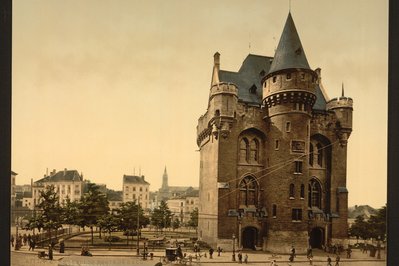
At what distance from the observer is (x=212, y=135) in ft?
11.2

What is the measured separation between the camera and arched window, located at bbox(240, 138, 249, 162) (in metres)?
3.53

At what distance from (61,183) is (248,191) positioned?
1642 mm

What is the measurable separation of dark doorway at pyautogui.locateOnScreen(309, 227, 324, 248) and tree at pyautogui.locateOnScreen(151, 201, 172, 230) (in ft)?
4.32

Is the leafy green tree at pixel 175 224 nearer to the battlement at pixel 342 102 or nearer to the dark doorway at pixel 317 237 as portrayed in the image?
the dark doorway at pixel 317 237

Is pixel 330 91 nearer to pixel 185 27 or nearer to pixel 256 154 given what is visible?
pixel 256 154

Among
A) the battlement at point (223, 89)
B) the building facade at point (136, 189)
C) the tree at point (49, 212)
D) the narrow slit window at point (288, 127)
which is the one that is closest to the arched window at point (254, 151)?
the narrow slit window at point (288, 127)

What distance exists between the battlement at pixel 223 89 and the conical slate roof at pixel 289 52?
0.37 metres

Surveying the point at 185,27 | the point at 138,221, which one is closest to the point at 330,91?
the point at 185,27

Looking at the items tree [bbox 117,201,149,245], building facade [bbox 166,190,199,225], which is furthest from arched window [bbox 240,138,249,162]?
tree [bbox 117,201,149,245]

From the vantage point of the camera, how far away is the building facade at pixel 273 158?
137 inches

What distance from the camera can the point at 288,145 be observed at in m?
3.54

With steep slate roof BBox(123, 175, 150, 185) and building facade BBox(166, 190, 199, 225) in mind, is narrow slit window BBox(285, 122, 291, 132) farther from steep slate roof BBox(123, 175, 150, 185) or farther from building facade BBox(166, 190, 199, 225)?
steep slate roof BBox(123, 175, 150, 185)

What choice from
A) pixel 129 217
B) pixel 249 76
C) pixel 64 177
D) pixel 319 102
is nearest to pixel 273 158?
pixel 319 102

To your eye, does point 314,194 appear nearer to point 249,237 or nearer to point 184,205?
point 249,237
